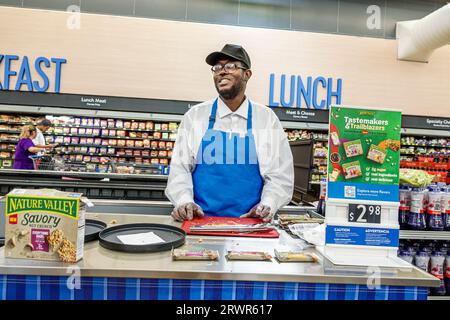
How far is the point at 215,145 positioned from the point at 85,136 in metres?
6.34

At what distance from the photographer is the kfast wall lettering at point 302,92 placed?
22.0 ft

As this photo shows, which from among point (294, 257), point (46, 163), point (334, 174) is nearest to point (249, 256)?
point (294, 257)

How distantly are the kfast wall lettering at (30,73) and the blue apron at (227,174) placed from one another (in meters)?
5.35

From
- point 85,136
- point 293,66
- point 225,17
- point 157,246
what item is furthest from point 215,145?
point 85,136

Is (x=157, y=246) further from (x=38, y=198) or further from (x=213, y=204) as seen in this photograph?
(x=213, y=204)

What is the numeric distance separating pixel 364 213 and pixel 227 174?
91 cm

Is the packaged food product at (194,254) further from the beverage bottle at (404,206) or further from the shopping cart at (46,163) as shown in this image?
the shopping cart at (46,163)

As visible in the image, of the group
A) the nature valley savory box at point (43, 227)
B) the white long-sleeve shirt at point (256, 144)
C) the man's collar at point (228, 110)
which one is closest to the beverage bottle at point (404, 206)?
the white long-sleeve shirt at point (256, 144)

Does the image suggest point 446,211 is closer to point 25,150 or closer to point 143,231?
point 143,231

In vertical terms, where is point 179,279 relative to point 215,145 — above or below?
below

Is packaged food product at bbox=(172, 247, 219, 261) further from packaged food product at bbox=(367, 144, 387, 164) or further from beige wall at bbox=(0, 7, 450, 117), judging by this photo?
beige wall at bbox=(0, 7, 450, 117)

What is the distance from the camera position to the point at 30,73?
621 centimetres

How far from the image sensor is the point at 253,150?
2.00m

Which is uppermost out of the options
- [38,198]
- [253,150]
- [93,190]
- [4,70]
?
[4,70]
